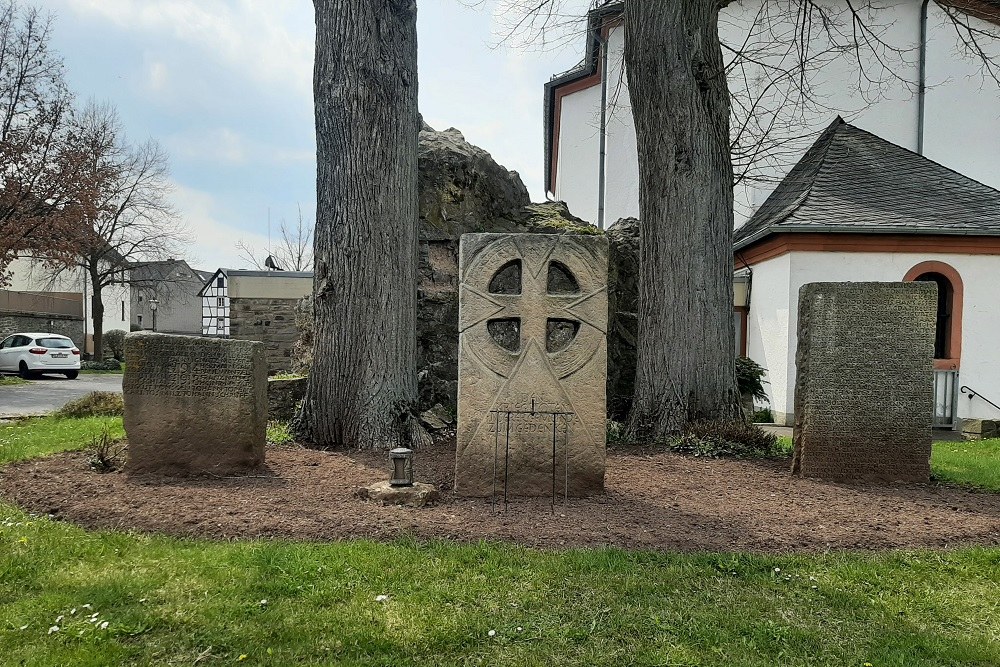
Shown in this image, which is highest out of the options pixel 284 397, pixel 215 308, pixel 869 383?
pixel 215 308

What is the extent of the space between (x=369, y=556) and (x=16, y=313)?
120 feet

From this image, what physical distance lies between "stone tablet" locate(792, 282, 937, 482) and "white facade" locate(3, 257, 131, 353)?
39.0 m

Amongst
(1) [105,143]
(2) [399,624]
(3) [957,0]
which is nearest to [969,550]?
(2) [399,624]

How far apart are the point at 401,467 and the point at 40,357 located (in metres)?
24.0

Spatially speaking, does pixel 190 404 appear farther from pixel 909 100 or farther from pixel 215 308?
pixel 215 308

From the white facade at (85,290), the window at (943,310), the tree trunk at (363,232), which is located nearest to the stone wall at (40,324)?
the white facade at (85,290)

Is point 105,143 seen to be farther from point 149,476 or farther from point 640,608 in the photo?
point 640,608

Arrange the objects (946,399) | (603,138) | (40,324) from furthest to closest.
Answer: (40,324)
(603,138)
(946,399)

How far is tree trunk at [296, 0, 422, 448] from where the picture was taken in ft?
23.4

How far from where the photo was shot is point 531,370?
525 centimetres

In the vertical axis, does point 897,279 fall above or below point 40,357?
above

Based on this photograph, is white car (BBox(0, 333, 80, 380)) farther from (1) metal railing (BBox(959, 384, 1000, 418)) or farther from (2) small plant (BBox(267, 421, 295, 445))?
(1) metal railing (BBox(959, 384, 1000, 418))

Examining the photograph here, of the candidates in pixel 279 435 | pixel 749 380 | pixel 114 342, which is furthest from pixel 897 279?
pixel 114 342

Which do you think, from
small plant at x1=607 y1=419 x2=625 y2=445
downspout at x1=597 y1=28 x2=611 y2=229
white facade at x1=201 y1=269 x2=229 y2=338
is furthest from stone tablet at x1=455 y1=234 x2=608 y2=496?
white facade at x1=201 y1=269 x2=229 y2=338
